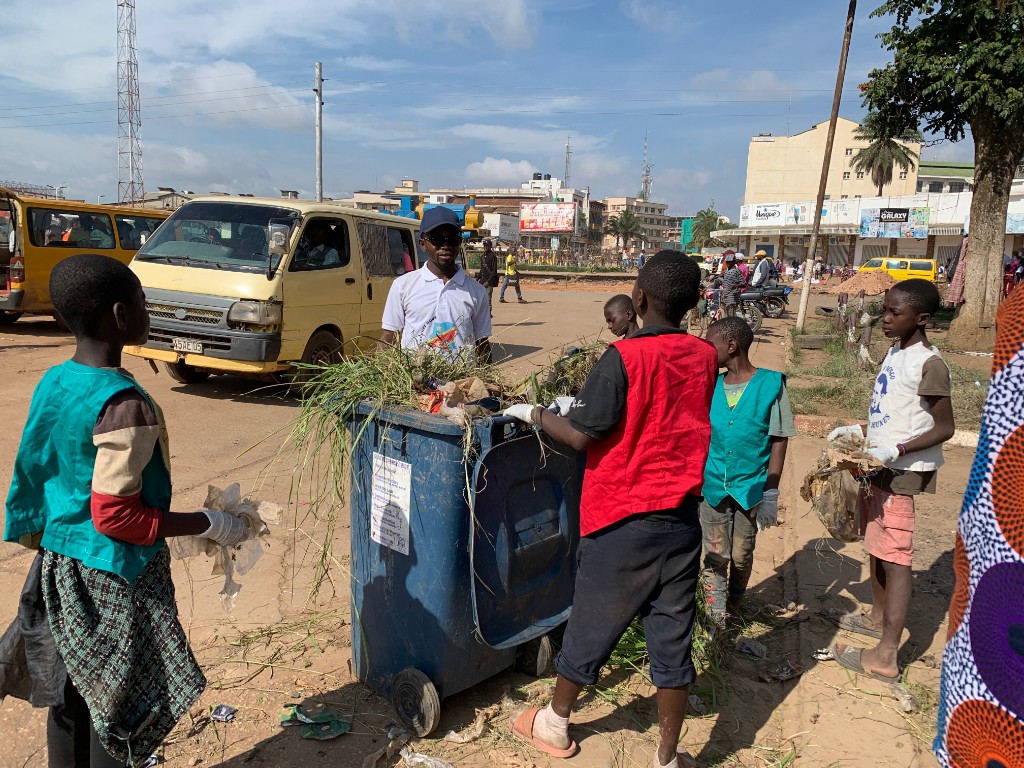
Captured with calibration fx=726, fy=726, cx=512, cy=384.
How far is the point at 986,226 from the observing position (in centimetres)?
1329

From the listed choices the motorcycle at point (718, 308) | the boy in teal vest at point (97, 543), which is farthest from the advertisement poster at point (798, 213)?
the boy in teal vest at point (97, 543)

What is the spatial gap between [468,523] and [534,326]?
1350cm

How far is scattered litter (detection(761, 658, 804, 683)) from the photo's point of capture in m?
3.32

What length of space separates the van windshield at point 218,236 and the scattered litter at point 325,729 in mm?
5413

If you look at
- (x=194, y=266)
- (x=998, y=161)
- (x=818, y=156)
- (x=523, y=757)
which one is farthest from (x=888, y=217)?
(x=523, y=757)

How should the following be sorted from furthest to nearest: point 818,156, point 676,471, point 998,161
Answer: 1. point 818,156
2. point 998,161
3. point 676,471

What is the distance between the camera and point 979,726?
1607mm

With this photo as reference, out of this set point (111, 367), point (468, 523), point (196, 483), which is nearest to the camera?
point (111, 367)

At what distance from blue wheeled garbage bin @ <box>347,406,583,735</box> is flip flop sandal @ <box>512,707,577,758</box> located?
0.22 metres

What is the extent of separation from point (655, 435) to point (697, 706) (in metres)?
1.44

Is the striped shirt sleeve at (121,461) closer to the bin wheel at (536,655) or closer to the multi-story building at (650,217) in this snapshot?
the bin wheel at (536,655)

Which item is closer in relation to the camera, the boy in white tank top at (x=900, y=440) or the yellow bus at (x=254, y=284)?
the boy in white tank top at (x=900, y=440)

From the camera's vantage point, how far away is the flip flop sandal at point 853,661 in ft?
10.9

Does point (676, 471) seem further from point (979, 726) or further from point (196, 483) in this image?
point (196, 483)
